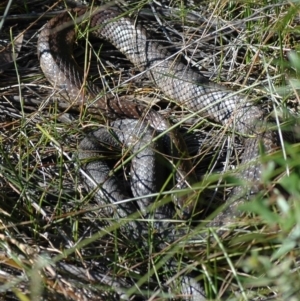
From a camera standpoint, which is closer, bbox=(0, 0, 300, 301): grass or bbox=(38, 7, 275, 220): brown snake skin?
bbox=(0, 0, 300, 301): grass

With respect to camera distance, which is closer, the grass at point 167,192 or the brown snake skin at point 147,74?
the grass at point 167,192

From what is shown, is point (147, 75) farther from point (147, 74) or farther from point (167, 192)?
point (167, 192)

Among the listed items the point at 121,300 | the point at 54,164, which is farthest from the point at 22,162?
the point at 121,300

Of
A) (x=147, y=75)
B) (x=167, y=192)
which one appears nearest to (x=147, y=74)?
(x=147, y=75)

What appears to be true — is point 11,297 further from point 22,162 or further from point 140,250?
point 22,162

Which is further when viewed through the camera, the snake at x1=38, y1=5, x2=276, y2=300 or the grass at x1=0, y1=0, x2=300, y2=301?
the snake at x1=38, y1=5, x2=276, y2=300

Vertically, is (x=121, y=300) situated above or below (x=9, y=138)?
below
